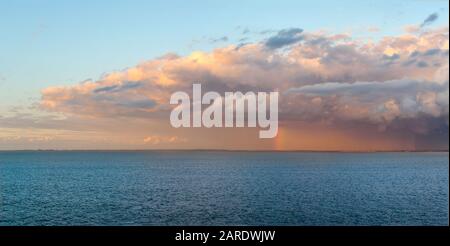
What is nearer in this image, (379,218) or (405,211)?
(379,218)

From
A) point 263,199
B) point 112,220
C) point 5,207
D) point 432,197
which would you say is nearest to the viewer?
point 112,220

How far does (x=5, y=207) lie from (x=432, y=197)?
231ft

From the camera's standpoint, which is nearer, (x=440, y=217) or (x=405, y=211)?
(x=440, y=217)

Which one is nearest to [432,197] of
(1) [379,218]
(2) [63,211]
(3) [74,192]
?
(1) [379,218]

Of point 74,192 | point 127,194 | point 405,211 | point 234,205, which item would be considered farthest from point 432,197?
point 74,192

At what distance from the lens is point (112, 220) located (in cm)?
4909

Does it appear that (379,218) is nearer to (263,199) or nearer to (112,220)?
(263,199)
